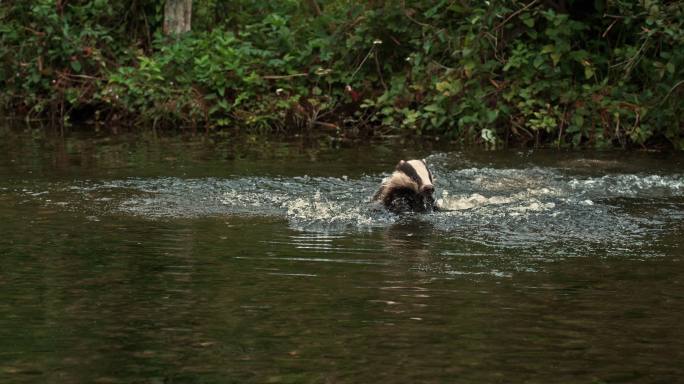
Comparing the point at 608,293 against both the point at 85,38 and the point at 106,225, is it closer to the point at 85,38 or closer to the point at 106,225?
the point at 106,225

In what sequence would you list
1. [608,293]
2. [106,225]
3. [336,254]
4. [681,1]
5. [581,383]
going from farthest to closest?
[681,1] < [106,225] < [336,254] < [608,293] < [581,383]

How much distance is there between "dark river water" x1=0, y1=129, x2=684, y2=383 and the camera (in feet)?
18.2

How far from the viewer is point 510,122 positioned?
16.5 metres

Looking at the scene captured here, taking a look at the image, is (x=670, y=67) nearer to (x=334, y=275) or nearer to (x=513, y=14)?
(x=513, y=14)

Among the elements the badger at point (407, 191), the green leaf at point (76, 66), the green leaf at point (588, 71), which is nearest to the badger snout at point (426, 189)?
the badger at point (407, 191)

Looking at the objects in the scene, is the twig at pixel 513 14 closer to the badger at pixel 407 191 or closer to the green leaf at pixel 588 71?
the green leaf at pixel 588 71

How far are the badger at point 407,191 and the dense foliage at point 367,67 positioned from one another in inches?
221

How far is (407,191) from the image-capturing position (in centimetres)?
1046

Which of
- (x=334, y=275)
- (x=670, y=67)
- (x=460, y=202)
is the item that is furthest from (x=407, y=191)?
(x=670, y=67)

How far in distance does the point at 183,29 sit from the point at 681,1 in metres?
8.65

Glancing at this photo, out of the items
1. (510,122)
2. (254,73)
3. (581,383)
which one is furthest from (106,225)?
(254,73)

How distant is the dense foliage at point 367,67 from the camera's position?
52.7 feet

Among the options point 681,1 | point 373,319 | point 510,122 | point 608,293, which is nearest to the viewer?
point 373,319

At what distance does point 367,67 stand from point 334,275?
37.3 ft
